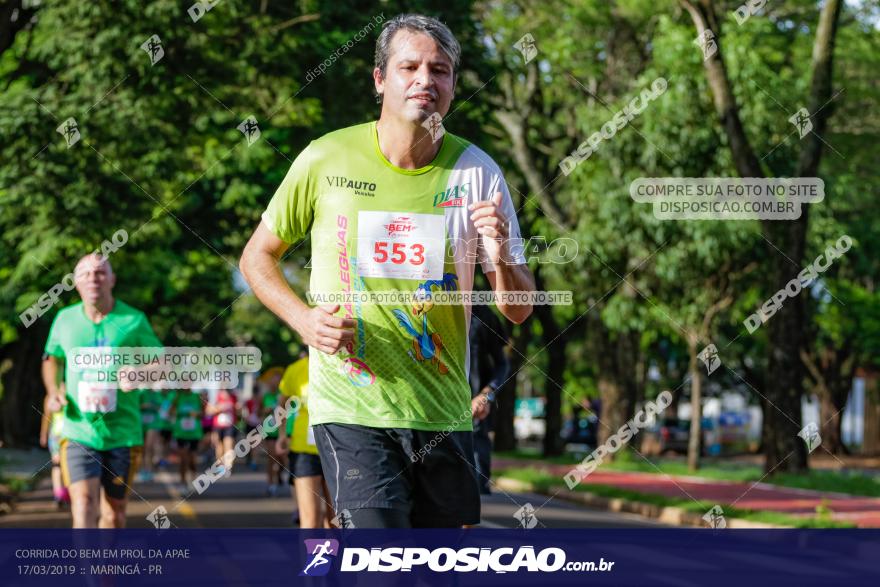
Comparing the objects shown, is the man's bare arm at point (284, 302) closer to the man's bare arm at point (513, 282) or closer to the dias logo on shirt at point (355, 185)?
the dias logo on shirt at point (355, 185)

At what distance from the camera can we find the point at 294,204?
4469 millimetres

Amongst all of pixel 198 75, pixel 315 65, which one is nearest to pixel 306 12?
pixel 315 65

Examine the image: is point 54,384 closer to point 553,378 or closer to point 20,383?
point 553,378

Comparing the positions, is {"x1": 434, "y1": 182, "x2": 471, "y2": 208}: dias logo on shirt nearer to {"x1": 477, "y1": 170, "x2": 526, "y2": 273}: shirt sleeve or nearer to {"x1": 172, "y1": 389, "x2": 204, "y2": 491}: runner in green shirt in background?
{"x1": 477, "y1": 170, "x2": 526, "y2": 273}: shirt sleeve

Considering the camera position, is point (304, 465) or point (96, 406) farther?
point (304, 465)

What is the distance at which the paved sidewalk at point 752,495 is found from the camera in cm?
1562

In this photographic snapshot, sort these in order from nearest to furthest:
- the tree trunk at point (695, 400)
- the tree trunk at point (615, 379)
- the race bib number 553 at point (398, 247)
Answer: the race bib number 553 at point (398, 247)
the tree trunk at point (695, 400)
the tree trunk at point (615, 379)

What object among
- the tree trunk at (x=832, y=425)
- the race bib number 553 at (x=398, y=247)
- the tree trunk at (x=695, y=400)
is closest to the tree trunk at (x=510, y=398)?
the tree trunk at (x=695, y=400)

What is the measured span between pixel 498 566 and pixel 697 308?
2305cm

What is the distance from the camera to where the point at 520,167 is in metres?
31.4

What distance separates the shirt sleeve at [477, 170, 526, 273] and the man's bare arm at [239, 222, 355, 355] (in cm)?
52

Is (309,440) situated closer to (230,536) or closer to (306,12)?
(230,536)

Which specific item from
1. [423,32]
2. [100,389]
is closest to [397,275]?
[423,32]

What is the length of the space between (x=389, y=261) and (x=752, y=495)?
1556 cm
